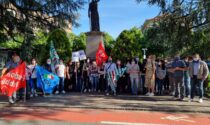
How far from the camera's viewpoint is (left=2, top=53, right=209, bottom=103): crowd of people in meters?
15.8

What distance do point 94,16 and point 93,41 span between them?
1.41 metres

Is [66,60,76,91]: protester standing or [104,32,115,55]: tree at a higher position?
[104,32,115,55]: tree

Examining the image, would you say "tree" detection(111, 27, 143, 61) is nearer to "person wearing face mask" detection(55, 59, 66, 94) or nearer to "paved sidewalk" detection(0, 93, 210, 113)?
"person wearing face mask" detection(55, 59, 66, 94)

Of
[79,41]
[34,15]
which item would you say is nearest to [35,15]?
[34,15]

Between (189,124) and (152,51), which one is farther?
(152,51)

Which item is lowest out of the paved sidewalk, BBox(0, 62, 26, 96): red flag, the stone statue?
the paved sidewalk

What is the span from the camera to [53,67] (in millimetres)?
18328

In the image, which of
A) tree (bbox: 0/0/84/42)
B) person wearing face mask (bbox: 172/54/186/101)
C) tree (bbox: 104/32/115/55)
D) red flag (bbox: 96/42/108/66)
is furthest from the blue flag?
tree (bbox: 104/32/115/55)

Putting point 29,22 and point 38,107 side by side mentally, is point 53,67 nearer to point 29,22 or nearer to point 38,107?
point 38,107

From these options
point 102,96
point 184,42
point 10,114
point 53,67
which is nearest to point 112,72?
point 102,96

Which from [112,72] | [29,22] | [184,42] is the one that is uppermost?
[29,22]

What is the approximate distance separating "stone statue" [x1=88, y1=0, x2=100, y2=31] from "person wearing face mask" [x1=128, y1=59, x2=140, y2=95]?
4.22m

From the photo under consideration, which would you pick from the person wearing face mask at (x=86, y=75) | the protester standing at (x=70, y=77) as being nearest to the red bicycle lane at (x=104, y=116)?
the person wearing face mask at (x=86, y=75)

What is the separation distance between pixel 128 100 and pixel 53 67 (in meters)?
4.27
